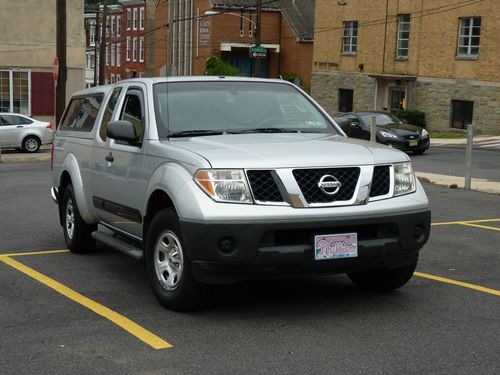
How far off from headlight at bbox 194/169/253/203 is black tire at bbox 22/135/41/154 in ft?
79.5

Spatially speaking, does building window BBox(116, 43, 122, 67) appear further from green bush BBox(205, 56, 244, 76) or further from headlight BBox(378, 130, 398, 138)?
headlight BBox(378, 130, 398, 138)

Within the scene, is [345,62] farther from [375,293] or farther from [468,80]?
[375,293]

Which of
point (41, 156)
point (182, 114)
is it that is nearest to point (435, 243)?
point (182, 114)

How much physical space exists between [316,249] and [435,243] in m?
4.07

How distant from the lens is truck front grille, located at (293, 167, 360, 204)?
20.1 ft

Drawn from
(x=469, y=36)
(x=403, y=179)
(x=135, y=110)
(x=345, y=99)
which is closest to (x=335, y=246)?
(x=403, y=179)

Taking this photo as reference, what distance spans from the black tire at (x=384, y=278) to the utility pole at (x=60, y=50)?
22203 mm

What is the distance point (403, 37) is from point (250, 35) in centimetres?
2231

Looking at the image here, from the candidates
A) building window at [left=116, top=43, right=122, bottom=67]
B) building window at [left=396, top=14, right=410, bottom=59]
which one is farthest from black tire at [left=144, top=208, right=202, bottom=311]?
building window at [left=116, top=43, right=122, bottom=67]

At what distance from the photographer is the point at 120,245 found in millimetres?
7633

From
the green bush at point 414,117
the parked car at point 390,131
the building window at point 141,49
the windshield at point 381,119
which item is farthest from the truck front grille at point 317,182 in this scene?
the building window at point 141,49

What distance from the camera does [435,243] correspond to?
9.74 m

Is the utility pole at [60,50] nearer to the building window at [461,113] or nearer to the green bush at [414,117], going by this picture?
the green bush at [414,117]

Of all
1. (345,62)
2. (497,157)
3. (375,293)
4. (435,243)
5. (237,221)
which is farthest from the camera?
(345,62)
